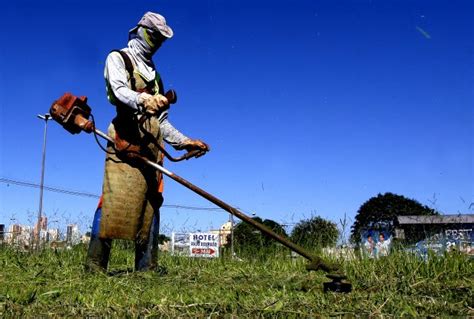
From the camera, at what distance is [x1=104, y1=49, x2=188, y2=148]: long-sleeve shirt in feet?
12.3

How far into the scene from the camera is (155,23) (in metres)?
4.14

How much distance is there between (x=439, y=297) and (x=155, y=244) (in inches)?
90.7

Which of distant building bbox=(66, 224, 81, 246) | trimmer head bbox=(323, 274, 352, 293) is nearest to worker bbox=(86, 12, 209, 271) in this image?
trimmer head bbox=(323, 274, 352, 293)

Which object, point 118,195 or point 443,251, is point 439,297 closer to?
point 443,251

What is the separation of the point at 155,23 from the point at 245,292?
2317 millimetres

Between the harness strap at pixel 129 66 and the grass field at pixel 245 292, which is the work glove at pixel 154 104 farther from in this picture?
the grass field at pixel 245 292

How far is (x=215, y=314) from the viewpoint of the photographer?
7.26 feet

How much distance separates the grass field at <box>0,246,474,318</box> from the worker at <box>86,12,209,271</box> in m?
0.31

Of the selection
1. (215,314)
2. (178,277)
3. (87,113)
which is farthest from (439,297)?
(87,113)

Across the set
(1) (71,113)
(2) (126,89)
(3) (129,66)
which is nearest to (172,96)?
(2) (126,89)

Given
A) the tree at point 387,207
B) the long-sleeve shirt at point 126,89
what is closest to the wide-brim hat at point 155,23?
the long-sleeve shirt at point 126,89

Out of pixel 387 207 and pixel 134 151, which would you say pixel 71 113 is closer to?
pixel 134 151

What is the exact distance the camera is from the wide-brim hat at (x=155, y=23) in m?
4.14

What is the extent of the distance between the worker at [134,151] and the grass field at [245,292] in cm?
31
